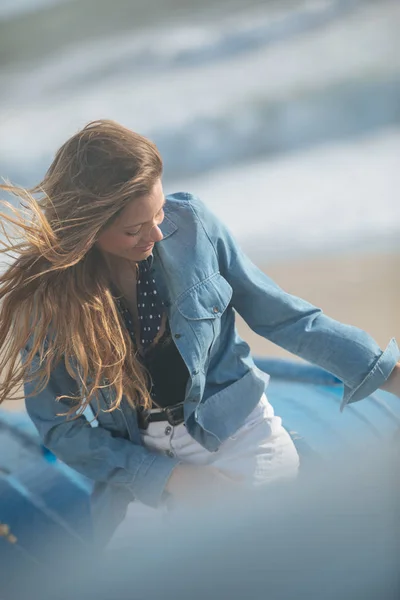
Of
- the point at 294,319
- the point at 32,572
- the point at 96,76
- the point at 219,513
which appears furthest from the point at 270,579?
the point at 96,76

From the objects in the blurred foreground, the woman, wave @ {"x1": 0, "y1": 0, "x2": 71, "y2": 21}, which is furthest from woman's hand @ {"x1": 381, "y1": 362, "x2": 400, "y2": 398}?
wave @ {"x1": 0, "y1": 0, "x2": 71, "y2": 21}

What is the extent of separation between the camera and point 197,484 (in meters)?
1.42

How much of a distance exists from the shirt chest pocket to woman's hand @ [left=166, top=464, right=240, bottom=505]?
0.21m

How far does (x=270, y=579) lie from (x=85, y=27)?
5.87 feet

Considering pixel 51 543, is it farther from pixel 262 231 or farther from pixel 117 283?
pixel 262 231

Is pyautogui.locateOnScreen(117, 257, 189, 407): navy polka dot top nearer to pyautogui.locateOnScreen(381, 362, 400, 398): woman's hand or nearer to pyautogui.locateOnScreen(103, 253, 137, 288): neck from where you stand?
pyautogui.locateOnScreen(103, 253, 137, 288): neck

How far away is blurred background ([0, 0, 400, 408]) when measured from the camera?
2.08 meters

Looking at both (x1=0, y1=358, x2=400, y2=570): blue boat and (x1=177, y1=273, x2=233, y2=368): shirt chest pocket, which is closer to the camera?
(x1=177, y1=273, x2=233, y2=368): shirt chest pocket

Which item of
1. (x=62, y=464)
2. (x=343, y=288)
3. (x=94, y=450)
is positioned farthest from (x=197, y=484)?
(x=343, y=288)

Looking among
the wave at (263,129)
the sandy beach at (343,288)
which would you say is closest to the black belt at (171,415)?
the sandy beach at (343,288)

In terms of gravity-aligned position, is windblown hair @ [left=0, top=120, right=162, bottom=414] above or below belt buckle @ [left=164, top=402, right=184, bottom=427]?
above

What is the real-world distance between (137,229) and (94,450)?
0.46 m

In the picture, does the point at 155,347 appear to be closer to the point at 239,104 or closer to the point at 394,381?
the point at 394,381

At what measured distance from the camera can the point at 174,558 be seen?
658mm
